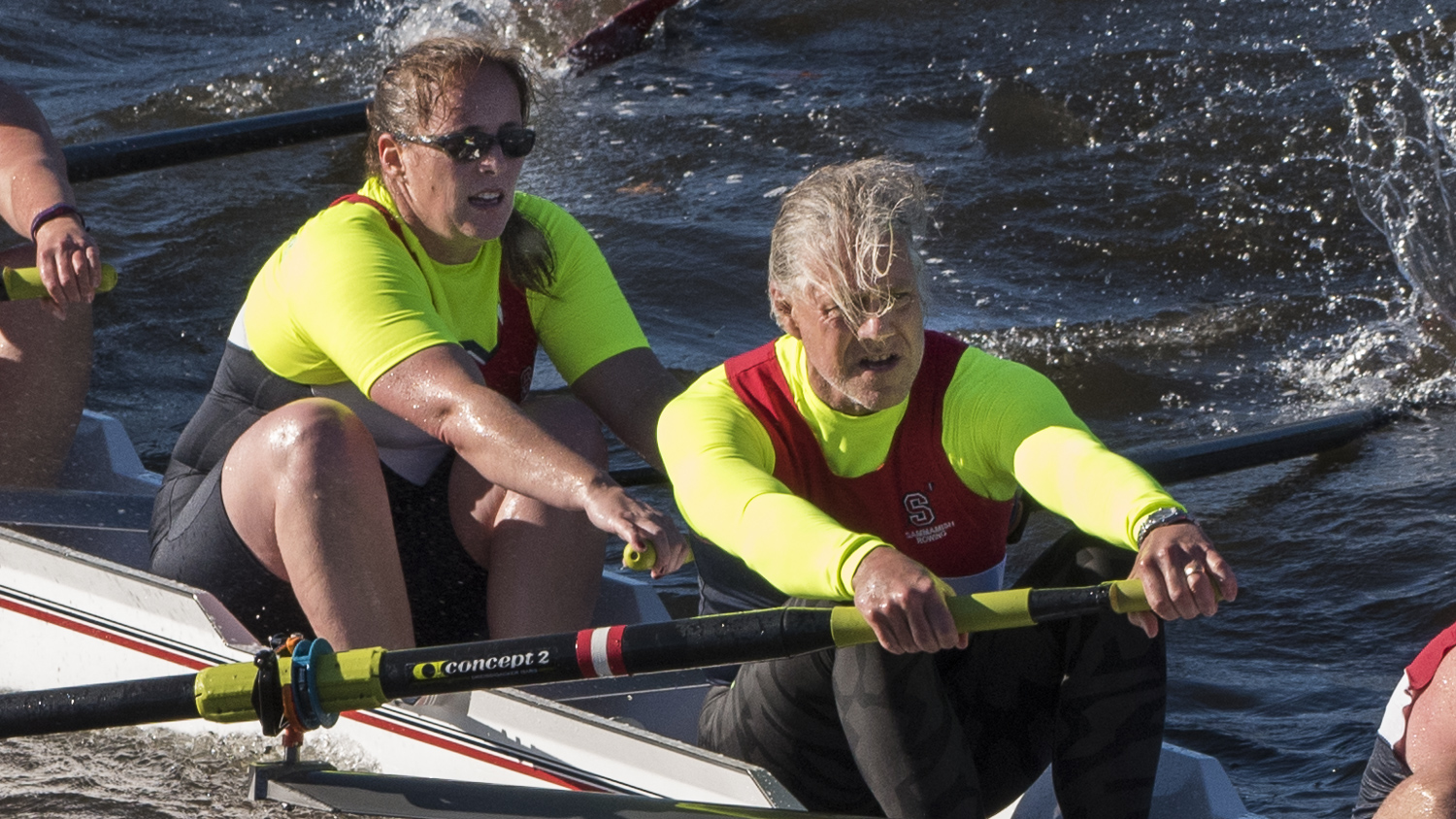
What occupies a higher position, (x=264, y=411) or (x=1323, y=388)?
(x=264, y=411)


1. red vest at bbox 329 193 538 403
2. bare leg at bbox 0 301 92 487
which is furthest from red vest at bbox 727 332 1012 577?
bare leg at bbox 0 301 92 487

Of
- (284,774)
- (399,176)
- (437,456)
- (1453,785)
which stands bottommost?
(284,774)

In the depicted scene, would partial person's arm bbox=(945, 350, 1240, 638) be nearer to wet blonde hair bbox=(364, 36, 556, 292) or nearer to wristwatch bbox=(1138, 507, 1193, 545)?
wristwatch bbox=(1138, 507, 1193, 545)

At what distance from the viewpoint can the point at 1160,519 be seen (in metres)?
1.88

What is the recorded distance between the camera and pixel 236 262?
20.4 ft

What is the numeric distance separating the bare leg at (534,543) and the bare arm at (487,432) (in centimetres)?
13

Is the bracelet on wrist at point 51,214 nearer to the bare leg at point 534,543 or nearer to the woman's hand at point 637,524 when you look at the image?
the bare leg at point 534,543

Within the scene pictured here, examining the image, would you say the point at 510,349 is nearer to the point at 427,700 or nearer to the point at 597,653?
the point at 427,700

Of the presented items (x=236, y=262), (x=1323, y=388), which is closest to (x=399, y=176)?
(x=1323, y=388)

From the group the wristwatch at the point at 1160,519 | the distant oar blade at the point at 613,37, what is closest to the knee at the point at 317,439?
the wristwatch at the point at 1160,519

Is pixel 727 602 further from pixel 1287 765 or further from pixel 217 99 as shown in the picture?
pixel 217 99

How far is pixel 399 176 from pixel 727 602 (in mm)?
845

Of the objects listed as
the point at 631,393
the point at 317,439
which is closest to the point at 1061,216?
the point at 631,393

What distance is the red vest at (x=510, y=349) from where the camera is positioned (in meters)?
2.56
